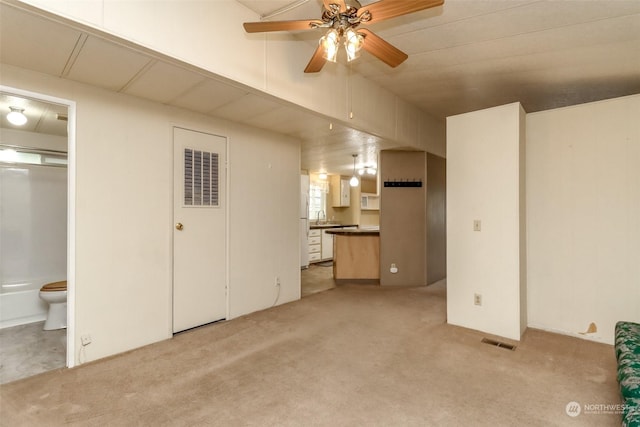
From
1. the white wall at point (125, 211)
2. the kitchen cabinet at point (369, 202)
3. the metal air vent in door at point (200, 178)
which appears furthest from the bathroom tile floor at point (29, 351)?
the kitchen cabinet at point (369, 202)

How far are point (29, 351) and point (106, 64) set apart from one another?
2.60 metres

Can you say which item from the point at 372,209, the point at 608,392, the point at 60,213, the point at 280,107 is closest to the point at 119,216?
the point at 280,107

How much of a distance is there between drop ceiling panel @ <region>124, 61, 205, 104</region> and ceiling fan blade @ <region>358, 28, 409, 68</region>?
4.04ft

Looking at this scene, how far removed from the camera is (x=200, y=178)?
330cm

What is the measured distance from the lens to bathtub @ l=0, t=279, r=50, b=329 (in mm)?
3432

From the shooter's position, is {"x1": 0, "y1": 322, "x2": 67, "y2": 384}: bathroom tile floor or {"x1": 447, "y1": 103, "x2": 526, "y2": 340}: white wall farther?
{"x1": 447, "y1": 103, "x2": 526, "y2": 340}: white wall

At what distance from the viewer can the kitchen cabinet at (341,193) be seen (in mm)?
8461

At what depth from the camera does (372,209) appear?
29.5 ft

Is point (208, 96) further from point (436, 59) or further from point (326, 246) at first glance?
point (326, 246)

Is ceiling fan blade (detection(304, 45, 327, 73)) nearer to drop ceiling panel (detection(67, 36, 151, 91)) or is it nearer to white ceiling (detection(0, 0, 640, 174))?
white ceiling (detection(0, 0, 640, 174))

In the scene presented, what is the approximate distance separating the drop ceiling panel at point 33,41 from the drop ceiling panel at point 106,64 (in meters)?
0.08
